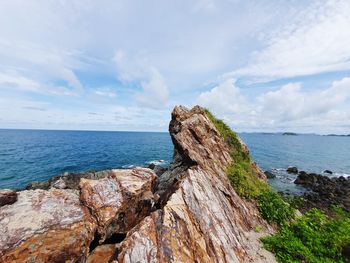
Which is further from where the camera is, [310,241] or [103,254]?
[310,241]

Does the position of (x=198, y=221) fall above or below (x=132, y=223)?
above

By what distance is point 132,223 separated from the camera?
462 inches

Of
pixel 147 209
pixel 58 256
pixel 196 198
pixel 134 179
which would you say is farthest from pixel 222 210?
pixel 58 256

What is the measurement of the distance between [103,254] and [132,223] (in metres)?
2.31

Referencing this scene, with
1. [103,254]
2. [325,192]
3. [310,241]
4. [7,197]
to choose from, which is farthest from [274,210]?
[325,192]

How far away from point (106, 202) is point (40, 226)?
3176 millimetres

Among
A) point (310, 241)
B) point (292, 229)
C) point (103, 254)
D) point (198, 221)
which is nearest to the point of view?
point (103, 254)

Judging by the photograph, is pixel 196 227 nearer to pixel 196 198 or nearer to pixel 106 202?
pixel 196 198

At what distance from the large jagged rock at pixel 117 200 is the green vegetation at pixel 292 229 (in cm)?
761

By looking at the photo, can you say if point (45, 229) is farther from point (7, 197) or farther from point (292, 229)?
point (292, 229)

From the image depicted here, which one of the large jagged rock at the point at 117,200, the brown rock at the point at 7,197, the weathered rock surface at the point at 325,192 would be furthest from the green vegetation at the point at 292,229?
the weathered rock surface at the point at 325,192

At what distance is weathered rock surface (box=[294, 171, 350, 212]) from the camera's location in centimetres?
2902

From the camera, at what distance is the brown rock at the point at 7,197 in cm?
960

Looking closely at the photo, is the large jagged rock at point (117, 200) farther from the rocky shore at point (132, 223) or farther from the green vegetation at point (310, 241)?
the green vegetation at point (310, 241)
